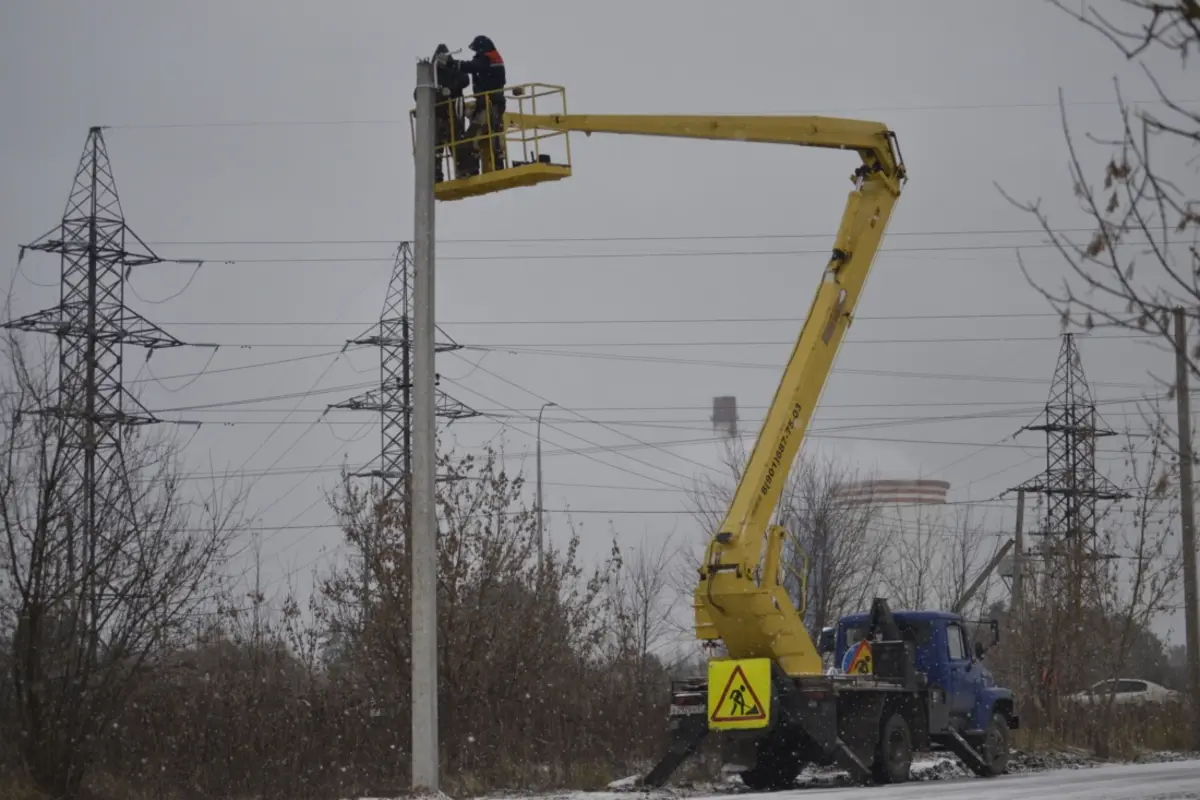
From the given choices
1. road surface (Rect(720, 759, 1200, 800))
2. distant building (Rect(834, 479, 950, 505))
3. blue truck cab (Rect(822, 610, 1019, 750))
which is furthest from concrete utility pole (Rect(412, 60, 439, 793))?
distant building (Rect(834, 479, 950, 505))

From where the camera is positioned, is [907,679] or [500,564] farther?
[500,564]

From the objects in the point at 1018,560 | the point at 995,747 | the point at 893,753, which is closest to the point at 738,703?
the point at 893,753

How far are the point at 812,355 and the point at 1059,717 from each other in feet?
47.1

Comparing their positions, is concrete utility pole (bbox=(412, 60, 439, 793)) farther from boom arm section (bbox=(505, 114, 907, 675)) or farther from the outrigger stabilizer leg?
the outrigger stabilizer leg

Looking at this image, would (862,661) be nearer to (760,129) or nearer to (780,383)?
(780,383)

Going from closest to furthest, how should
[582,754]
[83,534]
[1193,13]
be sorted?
[1193,13] < [83,534] < [582,754]

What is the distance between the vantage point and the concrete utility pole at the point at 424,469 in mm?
19312

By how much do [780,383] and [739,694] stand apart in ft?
14.3

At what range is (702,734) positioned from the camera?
21734 millimetres

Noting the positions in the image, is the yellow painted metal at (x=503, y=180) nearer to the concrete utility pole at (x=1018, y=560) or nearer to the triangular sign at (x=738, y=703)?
the triangular sign at (x=738, y=703)

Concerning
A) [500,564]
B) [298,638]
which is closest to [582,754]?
[500,564]

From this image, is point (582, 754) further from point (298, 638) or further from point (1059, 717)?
point (1059, 717)

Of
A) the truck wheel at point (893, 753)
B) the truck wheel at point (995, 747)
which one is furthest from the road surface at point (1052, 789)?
the truck wheel at point (995, 747)

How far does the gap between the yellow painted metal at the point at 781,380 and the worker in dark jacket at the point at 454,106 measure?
2.22ft
